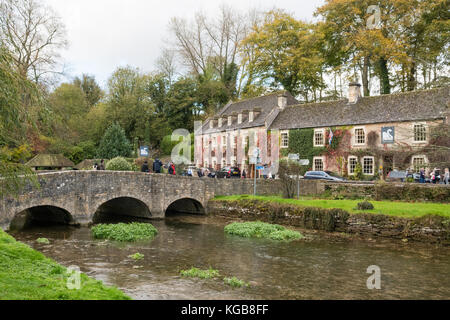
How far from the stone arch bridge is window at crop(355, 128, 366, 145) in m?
9.04

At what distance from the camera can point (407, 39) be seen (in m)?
39.0

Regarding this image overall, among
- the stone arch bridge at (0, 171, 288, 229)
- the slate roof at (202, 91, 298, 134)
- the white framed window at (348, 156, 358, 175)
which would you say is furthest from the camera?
the slate roof at (202, 91, 298, 134)

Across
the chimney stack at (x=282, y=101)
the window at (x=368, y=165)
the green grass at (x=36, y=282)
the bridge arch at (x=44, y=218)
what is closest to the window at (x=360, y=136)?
the window at (x=368, y=165)

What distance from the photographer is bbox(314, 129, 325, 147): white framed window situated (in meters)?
35.7

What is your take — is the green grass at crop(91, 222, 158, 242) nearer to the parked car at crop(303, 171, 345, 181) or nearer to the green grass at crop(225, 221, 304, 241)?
the green grass at crop(225, 221, 304, 241)

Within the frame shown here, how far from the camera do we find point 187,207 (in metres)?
31.4

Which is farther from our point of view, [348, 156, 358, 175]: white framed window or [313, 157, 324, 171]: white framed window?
[313, 157, 324, 171]: white framed window

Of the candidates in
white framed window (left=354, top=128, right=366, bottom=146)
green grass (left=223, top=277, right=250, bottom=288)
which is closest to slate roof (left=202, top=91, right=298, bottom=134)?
white framed window (left=354, top=128, right=366, bottom=146)

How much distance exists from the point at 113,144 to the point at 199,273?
3288 cm

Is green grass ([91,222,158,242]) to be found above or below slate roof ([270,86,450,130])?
below

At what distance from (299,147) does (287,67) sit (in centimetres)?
1412
